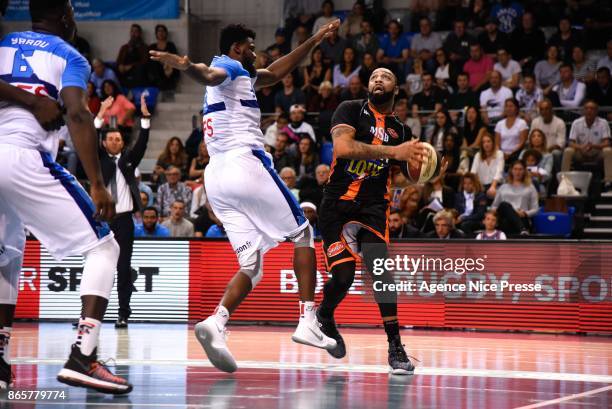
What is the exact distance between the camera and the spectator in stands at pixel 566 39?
1853 cm

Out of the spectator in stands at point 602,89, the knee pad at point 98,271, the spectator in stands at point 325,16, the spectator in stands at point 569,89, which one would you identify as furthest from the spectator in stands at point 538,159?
the knee pad at point 98,271

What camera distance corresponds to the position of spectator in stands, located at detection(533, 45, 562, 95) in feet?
59.5

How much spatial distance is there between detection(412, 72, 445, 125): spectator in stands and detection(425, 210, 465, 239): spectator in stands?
4458 mm

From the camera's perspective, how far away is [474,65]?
62.0ft

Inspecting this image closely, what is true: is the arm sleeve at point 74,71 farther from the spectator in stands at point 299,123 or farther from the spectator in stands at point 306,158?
the spectator in stands at point 299,123

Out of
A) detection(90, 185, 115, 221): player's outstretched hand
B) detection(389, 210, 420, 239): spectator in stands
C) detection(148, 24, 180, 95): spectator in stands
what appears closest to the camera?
detection(90, 185, 115, 221): player's outstretched hand

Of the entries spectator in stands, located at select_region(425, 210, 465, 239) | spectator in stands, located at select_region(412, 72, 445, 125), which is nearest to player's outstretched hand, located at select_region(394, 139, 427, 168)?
spectator in stands, located at select_region(425, 210, 465, 239)

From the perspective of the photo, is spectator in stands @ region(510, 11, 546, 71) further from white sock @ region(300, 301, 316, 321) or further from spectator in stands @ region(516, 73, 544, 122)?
white sock @ region(300, 301, 316, 321)

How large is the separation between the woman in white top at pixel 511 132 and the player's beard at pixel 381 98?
8560 millimetres

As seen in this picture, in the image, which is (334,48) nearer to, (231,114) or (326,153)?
(326,153)

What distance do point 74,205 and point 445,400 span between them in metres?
2.58

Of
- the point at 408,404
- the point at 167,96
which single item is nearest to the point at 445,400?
the point at 408,404

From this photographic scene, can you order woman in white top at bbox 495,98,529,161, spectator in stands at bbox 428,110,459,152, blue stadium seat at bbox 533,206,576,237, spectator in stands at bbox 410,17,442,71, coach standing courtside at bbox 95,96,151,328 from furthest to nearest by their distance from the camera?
spectator in stands at bbox 410,17,442,71 → spectator in stands at bbox 428,110,459,152 → woman in white top at bbox 495,98,529,161 → blue stadium seat at bbox 533,206,576,237 → coach standing courtside at bbox 95,96,151,328

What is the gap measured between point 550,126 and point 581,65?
2.05 m
